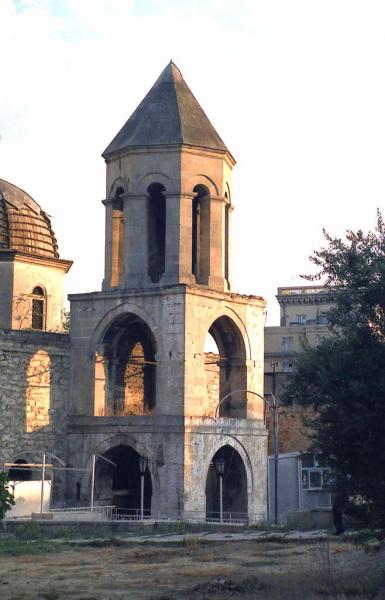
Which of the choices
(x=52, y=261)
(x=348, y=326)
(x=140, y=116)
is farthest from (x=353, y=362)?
(x=52, y=261)

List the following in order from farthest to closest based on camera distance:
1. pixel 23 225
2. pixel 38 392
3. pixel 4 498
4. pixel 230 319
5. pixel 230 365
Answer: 1. pixel 23 225
2. pixel 230 365
3. pixel 230 319
4. pixel 38 392
5. pixel 4 498

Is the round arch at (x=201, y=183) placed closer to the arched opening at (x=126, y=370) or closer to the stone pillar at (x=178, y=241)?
the stone pillar at (x=178, y=241)

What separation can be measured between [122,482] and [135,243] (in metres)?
8.91

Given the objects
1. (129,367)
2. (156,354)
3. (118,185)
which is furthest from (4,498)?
(118,185)

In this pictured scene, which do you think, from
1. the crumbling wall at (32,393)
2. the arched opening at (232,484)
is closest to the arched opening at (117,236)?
the crumbling wall at (32,393)

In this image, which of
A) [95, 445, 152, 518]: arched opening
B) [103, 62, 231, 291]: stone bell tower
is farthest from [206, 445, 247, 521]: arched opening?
[103, 62, 231, 291]: stone bell tower

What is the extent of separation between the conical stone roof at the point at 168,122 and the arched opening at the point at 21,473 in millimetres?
11576

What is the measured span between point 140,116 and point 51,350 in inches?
363

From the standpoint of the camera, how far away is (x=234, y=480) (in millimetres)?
39188

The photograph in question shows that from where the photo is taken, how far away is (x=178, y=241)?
37719mm

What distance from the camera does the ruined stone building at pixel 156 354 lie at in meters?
36.5

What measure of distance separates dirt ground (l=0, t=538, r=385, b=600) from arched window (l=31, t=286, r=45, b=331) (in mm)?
17698

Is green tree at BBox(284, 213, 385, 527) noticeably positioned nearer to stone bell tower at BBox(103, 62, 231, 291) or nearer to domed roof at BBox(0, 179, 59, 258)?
stone bell tower at BBox(103, 62, 231, 291)

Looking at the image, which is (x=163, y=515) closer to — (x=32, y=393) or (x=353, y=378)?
(x=32, y=393)
